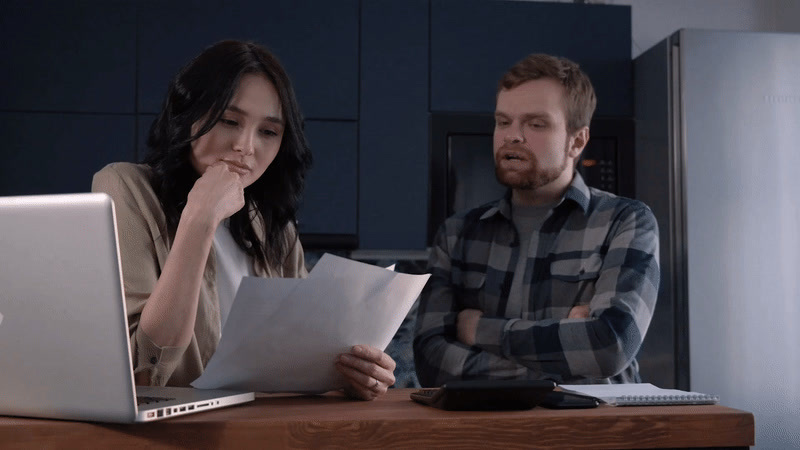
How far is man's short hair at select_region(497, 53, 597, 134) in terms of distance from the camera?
74.0 inches

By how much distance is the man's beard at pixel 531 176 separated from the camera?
6.04 feet

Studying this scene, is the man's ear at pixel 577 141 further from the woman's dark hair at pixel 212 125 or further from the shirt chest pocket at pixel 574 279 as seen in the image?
the woman's dark hair at pixel 212 125

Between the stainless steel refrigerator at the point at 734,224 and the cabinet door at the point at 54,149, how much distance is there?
1.91 meters

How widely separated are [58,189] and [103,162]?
17cm

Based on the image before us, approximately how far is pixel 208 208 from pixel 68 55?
6.43ft

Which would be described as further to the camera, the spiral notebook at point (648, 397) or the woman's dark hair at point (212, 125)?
the woman's dark hair at point (212, 125)

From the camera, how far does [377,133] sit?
2.93m

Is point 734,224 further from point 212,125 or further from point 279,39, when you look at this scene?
point 212,125

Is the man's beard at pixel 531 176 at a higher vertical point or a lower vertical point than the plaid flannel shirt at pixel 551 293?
higher

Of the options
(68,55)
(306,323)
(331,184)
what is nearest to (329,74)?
(331,184)

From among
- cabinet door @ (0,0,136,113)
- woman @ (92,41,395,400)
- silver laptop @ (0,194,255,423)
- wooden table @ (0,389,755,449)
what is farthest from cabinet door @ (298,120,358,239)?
silver laptop @ (0,194,255,423)

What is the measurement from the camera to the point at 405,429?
89 centimetres

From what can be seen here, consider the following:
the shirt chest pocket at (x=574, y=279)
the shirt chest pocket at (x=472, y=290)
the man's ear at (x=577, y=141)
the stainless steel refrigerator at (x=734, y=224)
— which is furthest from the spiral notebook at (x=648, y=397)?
the stainless steel refrigerator at (x=734, y=224)

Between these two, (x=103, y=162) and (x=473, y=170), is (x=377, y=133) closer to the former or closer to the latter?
(x=473, y=170)
